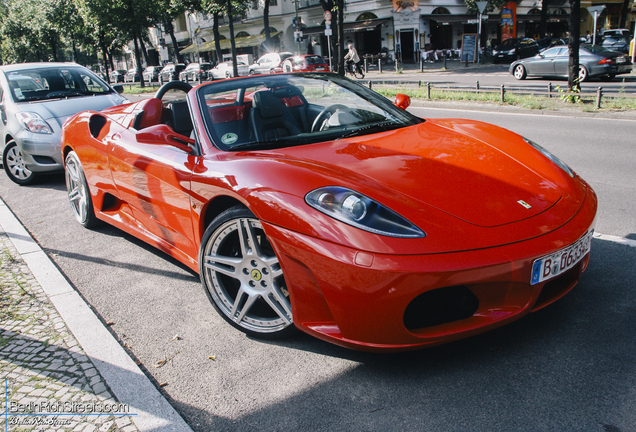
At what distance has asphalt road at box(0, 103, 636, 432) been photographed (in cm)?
201

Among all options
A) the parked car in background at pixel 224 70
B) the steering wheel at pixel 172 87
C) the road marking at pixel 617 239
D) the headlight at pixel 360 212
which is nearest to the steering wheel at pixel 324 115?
the headlight at pixel 360 212

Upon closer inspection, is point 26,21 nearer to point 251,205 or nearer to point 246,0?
point 246,0

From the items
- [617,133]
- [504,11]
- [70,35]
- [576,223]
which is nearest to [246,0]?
[70,35]

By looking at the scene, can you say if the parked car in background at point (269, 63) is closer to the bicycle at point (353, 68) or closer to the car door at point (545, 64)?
the bicycle at point (353, 68)

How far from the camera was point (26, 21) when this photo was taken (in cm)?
4644

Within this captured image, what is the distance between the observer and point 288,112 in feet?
11.5

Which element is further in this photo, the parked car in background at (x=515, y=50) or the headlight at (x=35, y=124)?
the parked car in background at (x=515, y=50)

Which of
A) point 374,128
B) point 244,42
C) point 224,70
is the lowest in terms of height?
point 374,128

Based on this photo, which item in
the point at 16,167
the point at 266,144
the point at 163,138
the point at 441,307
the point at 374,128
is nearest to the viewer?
the point at 441,307

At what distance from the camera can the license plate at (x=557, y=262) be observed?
2.16 meters

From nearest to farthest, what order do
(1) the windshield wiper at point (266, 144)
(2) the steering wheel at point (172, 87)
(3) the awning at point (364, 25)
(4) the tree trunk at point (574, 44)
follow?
1. (1) the windshield wiper at point (266, 144)
2. (2) the steering wheel at point (172, 87)
3. (4) the tree trunk at point (574, 44)
4. (3) the awning at point (364, 25)

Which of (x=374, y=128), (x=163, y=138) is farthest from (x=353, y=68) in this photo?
(x=163, y=138)

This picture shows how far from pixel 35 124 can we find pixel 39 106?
1.60 feet

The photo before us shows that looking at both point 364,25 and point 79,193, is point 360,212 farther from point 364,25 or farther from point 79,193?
point 364,25
